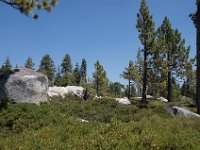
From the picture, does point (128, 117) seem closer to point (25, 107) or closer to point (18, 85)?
point (25, 107)

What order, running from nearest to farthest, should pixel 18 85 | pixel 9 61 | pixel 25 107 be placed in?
pixel 25 107
pixel 18 85
pixel 9 61

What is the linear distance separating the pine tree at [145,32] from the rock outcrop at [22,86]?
21536mm

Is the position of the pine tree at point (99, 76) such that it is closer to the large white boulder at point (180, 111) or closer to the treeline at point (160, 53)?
the treeline at point (160, 53)

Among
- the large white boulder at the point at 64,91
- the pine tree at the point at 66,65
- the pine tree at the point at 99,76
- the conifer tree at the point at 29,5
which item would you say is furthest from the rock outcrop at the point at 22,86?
the pine tree at the point at 66,65

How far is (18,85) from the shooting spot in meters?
24.1

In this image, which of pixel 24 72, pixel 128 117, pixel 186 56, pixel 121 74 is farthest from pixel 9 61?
pixel 128 117

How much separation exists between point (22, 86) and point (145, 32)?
24.1 m

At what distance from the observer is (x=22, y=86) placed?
2420cm

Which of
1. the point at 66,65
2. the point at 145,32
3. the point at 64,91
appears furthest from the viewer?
the point at 66,65

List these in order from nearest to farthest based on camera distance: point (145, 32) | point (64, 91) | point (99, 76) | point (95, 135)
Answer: point (95, 135) → point (145, 32) → point (64, 91) → point (99, 76)

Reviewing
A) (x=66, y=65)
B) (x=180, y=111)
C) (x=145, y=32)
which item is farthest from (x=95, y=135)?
(x=66, y=65)

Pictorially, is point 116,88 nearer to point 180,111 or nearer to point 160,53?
→ point 160,53

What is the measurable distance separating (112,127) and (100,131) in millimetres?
458

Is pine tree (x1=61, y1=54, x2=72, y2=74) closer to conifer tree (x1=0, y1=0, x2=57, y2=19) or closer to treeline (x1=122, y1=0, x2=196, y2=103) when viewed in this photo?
treeline (x1=122, y1=0, x2=196, y2=103)
